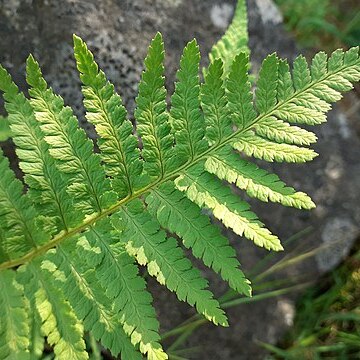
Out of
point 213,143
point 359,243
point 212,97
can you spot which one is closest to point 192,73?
point 212,97

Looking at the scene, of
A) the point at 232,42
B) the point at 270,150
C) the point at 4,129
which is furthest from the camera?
the point at 232,42

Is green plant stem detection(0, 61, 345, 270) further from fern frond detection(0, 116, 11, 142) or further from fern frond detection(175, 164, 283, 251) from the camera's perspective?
fern frond detection(0, 116, 11, 142)

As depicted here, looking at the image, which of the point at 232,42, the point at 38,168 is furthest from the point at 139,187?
the point at 232,42

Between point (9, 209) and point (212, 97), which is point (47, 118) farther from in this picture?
point (212, 97)

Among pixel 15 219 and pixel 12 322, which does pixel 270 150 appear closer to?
pixel 15 219

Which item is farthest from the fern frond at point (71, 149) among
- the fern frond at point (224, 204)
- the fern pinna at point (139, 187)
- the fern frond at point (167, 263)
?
the fern frond at point (224, 204)

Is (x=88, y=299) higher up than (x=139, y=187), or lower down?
lower down
